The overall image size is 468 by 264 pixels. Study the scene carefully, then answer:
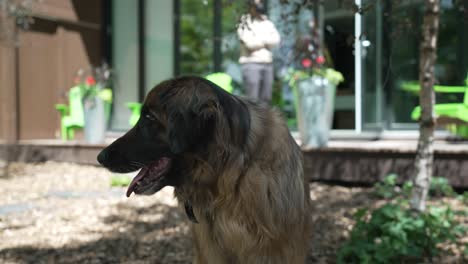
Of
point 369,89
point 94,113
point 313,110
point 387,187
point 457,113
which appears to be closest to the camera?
point 387,187

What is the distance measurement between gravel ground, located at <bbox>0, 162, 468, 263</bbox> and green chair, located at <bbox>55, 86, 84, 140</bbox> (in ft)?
12.6

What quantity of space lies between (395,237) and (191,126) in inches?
81.4

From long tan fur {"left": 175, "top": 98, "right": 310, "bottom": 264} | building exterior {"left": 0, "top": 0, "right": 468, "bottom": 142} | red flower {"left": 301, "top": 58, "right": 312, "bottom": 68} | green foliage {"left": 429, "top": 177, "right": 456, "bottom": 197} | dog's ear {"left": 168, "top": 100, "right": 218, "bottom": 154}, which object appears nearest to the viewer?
dog's ear {"left": 168, "top": 100, "right": 218, "bottom": 154}

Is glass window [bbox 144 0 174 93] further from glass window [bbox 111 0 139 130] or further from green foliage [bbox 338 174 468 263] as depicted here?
green foliage [bbox 338 174 468 263]

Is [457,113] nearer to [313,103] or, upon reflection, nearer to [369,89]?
[313,103]

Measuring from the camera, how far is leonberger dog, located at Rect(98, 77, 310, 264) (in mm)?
2627

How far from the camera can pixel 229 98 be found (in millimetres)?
2750

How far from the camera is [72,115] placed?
1209 centimetres

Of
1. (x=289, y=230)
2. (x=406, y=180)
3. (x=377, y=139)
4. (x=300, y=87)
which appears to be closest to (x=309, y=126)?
(x=300, y=87)

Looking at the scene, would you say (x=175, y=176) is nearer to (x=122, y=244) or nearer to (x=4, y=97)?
(x=122, y=244)

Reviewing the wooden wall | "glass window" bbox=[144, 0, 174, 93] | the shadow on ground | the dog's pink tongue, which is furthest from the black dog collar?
"glass window" bbox=[144, 0, 174, 93]

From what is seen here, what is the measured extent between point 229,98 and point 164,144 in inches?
16.6

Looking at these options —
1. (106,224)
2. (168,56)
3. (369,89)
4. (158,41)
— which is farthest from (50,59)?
(106,224)

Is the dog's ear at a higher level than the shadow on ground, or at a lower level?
higher
